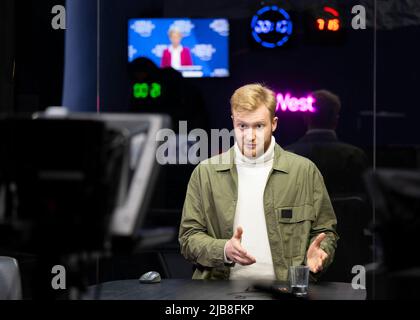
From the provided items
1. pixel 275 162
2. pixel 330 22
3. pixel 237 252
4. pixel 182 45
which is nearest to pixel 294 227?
pixel 275 162

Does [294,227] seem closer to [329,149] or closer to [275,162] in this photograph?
[275,162]

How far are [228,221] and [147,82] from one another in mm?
Result: 1344

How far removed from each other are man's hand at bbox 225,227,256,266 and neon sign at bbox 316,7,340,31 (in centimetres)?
191

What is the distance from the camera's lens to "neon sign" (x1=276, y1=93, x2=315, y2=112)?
5184 millimetres

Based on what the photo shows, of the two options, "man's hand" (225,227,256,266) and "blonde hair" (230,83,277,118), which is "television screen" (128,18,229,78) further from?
"man's hand" (225,227,256,266)

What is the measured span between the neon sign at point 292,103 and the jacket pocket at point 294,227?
112 cm

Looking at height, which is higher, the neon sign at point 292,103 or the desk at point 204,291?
the neon sign at point 292,103

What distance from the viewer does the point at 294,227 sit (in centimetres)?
419

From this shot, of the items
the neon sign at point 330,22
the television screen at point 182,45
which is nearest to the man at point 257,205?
the television screen at point 182,45

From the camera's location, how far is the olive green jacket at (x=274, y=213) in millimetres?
4109

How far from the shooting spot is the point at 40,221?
2.46 metres

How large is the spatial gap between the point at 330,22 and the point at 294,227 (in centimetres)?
160

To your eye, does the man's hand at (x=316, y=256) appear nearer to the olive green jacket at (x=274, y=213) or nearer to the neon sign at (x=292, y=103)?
the olive green jacket at (x=274, y=213)
